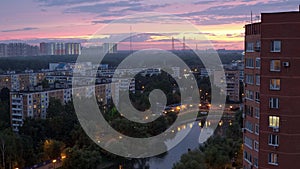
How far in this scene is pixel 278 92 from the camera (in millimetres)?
3008

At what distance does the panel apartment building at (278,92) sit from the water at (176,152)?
3.67 meters

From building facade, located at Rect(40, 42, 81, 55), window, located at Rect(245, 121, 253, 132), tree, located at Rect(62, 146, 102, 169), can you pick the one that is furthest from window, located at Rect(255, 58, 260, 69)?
building facade, located at Rect(40, 42, 81, 55)

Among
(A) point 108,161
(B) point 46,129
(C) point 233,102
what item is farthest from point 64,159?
(C) point 233,102

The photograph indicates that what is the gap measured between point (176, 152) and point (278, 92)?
4.71 metres

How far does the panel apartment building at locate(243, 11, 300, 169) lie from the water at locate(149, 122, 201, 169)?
12.0 ft

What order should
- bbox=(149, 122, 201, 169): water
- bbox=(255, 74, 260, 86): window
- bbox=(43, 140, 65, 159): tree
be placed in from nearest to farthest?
bbox=(255, 74, 260, 86): window, bbox=(43, 140, 65, 159): tree, bbox=(149, 122, 201, 169): water

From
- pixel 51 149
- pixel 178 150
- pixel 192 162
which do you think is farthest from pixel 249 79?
pixel 178 150

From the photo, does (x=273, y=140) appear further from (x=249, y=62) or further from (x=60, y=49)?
(x=60, y=49)

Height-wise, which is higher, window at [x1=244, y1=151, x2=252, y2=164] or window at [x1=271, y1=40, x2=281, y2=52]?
window at [x1=271, y1=40, x2=281, y2=52]

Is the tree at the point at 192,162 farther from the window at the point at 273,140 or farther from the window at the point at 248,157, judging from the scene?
the window at the point at 273,140

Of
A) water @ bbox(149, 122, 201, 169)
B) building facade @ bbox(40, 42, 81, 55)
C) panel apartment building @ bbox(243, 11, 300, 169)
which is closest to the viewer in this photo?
panel apartment building @ bbox(243, 11, 300, 169)

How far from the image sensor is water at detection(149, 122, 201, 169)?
6782 millimetres

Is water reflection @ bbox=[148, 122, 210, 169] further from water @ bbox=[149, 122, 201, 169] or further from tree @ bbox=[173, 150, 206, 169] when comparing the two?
tree @ bbox=[173, 150, 206, 169]

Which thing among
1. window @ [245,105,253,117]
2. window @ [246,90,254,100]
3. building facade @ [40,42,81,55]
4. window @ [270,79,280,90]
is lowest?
window @ [245,105,253,117]
